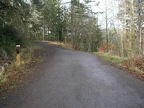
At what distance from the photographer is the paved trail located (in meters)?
5.79

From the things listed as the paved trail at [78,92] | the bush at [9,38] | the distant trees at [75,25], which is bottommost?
the paved trail at [78,92]

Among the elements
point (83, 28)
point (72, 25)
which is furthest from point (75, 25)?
point (83, 28)

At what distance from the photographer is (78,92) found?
6.81m

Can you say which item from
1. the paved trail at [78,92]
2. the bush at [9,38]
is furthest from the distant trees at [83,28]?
the paved trail at [78,92]

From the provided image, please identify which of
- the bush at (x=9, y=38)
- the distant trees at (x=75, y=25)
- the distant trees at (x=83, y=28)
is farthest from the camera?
the distant trees at (x=75, y=25)

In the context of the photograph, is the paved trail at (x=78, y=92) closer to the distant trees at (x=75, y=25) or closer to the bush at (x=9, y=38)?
the bush at (x=9, y=38)

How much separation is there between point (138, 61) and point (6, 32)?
905cm

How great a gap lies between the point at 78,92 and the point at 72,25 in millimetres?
26131

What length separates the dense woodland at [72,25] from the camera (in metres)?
13.5

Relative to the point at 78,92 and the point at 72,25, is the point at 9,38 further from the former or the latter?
the point at 72,25

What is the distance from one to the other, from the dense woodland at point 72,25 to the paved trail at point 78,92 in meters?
4.87

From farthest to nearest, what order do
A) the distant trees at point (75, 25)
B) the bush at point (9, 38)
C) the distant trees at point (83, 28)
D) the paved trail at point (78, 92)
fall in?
the distant trees at point (75, 25) → the distant trees at point (83, 28) → the bush at point (9, 38) → the paved trail at point (78, 92)

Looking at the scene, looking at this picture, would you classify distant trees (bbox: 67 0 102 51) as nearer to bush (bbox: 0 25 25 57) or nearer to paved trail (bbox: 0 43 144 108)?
bush (bbox: 0 25 25 57)

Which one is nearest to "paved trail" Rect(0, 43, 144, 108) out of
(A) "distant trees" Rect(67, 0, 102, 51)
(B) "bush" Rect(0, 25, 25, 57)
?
(B) "bush" Rect(0, 25, 25, 57)
